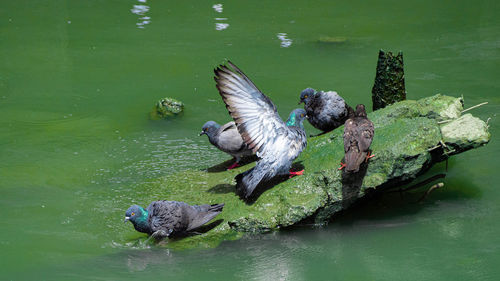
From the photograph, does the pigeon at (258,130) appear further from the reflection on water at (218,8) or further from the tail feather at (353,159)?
the reflection on water at (218,8)

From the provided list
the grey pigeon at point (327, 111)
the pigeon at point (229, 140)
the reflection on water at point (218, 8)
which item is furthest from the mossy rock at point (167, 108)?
the reflection on water at point (218, 8)

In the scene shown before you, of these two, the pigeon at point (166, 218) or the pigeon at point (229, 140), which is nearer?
the pigeon at point (166, 218)

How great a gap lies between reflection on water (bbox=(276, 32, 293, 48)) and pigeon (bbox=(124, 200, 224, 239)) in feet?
20.3

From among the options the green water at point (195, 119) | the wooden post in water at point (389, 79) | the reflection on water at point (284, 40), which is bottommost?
the green water at point (195, 119)

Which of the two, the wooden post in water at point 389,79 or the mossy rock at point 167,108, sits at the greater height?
the wooden post in water at point 389,79

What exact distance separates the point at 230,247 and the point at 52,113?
4.55 m

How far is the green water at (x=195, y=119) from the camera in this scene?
208 inches

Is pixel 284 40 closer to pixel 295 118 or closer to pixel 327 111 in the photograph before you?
pixel 327 111

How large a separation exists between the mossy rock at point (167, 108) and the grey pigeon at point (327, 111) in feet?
7.27

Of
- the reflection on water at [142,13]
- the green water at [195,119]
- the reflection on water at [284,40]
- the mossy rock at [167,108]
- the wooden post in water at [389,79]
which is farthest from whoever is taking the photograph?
the reflection on water at [142,13]

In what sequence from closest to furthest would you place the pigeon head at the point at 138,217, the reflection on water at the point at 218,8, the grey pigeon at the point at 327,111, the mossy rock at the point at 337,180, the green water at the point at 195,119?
the green water at the point at 195,119 < the pigeon head at the point at 138,217 < the mossy rock at the point at 337,180 < the grey pigeon at the point at 327,111 < the reflection on water at the point at 218,8

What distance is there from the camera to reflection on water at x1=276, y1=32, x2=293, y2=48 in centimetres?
1129

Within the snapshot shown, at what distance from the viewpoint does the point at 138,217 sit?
17.9 feet

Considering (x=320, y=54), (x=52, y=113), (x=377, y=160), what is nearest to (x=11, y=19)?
(x=52, y=113)
